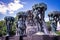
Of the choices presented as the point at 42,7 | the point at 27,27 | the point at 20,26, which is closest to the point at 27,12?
the point at 27,27

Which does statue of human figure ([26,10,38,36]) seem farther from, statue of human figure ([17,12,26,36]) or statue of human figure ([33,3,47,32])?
statue of human figure ([33,3,47,32])

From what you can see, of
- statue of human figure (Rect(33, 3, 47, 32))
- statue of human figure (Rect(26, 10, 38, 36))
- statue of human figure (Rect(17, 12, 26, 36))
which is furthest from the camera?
statue of human figure (Rect(26, 10, 38, 36))

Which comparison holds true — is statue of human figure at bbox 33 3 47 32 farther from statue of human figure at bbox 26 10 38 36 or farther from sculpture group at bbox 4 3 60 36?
statue of human figure at bbox 26 10 38 36

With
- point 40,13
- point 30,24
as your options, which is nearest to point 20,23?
point 30,24

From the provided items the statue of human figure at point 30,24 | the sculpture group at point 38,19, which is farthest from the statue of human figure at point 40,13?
the statue of human figure at point 30,24

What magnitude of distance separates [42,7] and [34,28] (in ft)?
33.8

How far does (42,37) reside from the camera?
60.4 ft

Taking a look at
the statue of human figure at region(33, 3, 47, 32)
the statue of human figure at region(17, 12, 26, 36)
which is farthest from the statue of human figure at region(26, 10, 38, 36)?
the statue of human figure at region(33, 3, 47, 32)

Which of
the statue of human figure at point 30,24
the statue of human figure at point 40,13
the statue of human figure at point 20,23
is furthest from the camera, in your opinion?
the statue of human figure at point 30,24

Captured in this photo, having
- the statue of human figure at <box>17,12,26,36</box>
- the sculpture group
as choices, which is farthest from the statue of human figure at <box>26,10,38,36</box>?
the statue of human figure at <box>17,12,26,36</box>

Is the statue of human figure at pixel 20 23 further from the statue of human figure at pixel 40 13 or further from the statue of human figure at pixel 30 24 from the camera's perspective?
the statue of human figure at pixel 40 13

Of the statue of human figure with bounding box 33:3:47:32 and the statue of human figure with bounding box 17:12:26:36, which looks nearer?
the statue of human figure with bounding box 33:3:47:32

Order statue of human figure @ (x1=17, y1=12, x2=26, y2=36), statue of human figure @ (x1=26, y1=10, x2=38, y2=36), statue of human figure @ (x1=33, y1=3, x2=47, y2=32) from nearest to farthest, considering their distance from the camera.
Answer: statue of human figure @ (x1=33, y1=3, x2=47, y2=32) → statue of human figure @ (x1=17, y1=12, x2=26, y2=36) → statue of human figure @ (x1=26, y1=10, x2=38, y2=36)

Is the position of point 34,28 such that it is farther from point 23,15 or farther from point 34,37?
point 34,37
